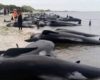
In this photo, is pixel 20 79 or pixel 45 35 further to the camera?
pixel 45 35

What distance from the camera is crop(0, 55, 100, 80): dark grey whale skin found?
10141mm

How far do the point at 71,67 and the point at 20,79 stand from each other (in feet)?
6.26

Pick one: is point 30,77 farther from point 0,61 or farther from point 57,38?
point 57,38

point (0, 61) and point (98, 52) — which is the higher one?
point (0, 61)

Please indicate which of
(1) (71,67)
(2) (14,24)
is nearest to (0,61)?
(1) (71,67)

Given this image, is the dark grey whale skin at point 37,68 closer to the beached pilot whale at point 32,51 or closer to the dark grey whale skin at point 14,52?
the dark grey whale skin at point 14,52

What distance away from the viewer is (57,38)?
2400cm

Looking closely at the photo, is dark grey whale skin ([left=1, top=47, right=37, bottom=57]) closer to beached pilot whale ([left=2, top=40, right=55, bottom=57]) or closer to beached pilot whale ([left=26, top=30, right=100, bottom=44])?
beached pilot whale ([left=2, top=40, right=55, bottom=57])

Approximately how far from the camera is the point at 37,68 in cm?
1045

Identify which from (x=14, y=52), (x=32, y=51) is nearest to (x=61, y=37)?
(x=32, y=51)

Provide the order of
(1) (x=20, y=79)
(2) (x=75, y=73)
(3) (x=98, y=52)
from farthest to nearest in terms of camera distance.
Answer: (3) (x=98, y=52) → (2) (x=75, y=73) → (1) (x=20, y=79)

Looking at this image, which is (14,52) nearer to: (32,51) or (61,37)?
(32,51)

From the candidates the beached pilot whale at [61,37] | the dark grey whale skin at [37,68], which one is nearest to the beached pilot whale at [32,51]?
the dark grey whale skin at [37,68]

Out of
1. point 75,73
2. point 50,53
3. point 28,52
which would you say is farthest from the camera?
point 50,53
